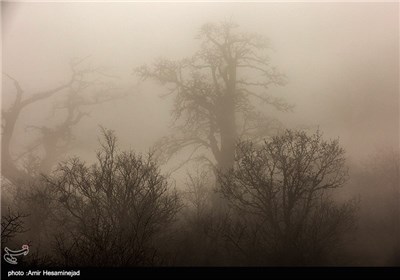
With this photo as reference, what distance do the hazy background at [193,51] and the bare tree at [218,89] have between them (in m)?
0.35

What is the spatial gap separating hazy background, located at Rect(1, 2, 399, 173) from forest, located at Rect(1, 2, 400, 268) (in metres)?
0.05

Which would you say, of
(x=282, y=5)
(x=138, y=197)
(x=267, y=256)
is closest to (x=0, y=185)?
(x=138, y=197)

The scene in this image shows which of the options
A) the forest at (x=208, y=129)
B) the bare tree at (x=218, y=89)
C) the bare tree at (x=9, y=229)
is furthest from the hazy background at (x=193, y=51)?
the bare tree at (x=9, y=229)

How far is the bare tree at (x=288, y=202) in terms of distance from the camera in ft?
31.0

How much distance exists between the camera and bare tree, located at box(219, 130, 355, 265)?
944 centimetres

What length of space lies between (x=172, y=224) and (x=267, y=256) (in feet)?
9.17

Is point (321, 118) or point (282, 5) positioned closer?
point (321, 118)

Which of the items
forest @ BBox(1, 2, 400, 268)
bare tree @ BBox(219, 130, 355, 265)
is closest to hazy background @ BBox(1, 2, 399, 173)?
forest @ BBox(1, 2, 400, 268)

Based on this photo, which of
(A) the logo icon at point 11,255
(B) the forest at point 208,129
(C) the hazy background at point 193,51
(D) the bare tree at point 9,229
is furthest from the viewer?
(C) the hazy background at point 193,51

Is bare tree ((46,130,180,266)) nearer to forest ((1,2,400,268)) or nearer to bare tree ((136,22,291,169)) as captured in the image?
forest ((1,2,400,268))

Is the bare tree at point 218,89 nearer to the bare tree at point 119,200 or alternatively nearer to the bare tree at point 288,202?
the bare tree at point 288,202

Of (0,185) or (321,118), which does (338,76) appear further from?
(0,185)

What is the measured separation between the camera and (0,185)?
1234 centimetres

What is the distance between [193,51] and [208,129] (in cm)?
290
